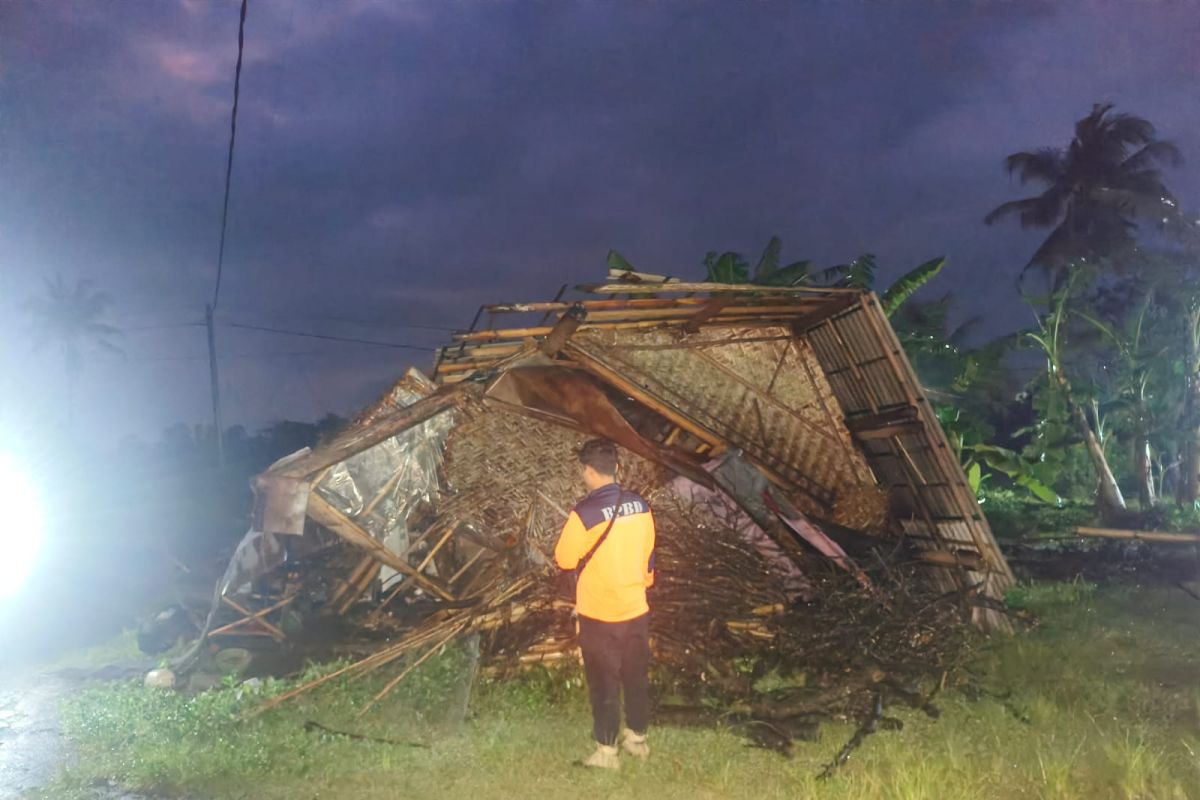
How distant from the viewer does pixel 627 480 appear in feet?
27.0

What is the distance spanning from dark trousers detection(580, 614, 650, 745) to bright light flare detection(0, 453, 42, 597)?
8.91 m

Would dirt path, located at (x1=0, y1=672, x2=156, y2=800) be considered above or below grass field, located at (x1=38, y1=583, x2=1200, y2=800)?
above

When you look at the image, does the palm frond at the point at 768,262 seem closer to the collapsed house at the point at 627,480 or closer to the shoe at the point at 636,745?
the collapsed house at the point at 627,480

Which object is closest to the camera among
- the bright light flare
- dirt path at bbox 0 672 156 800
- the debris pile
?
dirt path at bbox 0 672 156 800

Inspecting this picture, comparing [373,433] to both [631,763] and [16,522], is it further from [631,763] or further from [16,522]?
[16,522]

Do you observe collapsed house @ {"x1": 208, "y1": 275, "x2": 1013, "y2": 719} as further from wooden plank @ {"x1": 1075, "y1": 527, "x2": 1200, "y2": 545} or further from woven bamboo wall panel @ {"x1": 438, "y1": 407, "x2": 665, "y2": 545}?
wooden plank @ {"x1": 1075, "y1": 527, "x2": 1200, "y2": 545}

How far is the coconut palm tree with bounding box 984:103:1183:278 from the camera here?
87.9 ft

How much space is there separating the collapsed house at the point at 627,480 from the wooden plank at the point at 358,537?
2 centimetres

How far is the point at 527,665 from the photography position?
6570 millimetres

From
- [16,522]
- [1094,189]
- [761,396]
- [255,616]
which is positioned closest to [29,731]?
[255,616]

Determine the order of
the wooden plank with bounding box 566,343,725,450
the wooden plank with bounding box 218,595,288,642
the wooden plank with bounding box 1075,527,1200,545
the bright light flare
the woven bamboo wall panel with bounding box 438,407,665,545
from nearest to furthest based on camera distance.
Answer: the wooden plank with bounding box 218,595,288,642 < the woven bamboo wall panel with bounding box 438,407,665,545 < the wooden plank with bounding box 566,343,725,450 < the wooden plank with bounding box 1075,527,1200,545 < the bright light flare

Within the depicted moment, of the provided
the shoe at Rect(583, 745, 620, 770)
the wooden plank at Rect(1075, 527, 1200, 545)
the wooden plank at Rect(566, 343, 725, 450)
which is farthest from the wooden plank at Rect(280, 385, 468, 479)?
the wooden plank at Rect(1075, 527, 1200, 545)

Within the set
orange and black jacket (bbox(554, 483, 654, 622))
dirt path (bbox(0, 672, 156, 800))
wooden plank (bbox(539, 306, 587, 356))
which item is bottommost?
orange and black jacket (bbox(554, 483, 654, 622))

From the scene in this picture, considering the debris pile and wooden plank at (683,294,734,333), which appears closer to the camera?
the debris pile
